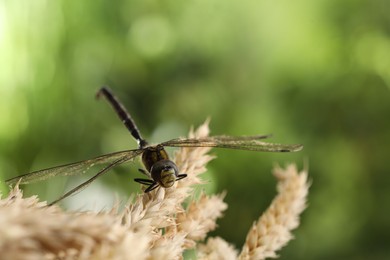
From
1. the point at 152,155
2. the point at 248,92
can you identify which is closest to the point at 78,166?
the point at 152,155

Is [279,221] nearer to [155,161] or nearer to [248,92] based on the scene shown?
[155,161]

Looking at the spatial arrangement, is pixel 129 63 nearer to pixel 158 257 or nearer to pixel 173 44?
pixel 173 44

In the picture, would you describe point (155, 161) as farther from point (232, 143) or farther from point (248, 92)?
point (248, 92)

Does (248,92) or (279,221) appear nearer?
(279,221)

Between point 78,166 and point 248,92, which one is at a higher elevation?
point 248,92

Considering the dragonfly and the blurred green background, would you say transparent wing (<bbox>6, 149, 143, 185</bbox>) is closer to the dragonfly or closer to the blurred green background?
the dragonfly

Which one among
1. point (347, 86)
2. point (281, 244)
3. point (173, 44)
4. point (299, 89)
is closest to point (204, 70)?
point (173, 44)

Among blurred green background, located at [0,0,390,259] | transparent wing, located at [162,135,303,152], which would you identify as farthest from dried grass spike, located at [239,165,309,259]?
blurred green background, located at [0,0,390,259]
